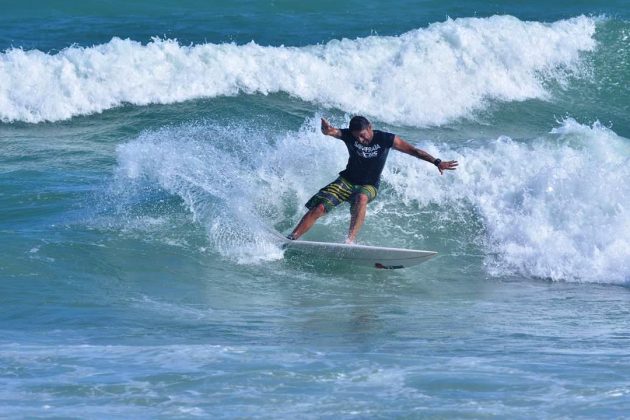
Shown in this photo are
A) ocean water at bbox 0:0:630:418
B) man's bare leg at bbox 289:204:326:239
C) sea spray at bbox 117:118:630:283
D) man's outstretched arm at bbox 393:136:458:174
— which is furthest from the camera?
sea spray at bbox 117:118:630:283

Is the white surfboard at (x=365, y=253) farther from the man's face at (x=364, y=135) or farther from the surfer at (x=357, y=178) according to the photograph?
the man's face at (x=364, y=135)

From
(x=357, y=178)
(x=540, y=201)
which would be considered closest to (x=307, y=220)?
(x=357, y=178)

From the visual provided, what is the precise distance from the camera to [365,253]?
10.4 m

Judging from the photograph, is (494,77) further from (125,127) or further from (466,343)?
(466,343)

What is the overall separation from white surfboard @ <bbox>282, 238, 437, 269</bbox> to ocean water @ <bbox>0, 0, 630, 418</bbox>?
0.13m

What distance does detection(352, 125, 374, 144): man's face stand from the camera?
10.4 m

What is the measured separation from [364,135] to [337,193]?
679 mm

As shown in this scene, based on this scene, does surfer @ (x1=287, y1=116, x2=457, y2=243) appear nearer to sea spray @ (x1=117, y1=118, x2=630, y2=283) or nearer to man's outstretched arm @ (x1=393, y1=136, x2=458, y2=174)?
man's outstretched arm @ (x1=393, y1=136, x2=458, y2=174)

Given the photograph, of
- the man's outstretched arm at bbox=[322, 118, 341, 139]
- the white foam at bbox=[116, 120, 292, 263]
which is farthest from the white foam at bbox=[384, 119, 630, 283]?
the man's outstretched arm at bbox=[322, 118, 341, 139]

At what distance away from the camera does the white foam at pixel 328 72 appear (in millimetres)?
18250

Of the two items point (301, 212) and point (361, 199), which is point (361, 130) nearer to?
point (361, 199)

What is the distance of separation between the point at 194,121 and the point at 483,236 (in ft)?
22.1

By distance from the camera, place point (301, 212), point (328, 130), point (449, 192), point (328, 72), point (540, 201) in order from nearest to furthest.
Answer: point (328, 130)
point (301, 212)
point (540, 201)
point (449, 192)
point (328, 72)

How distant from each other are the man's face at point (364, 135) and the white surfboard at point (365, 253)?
41.8 inches
